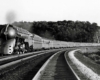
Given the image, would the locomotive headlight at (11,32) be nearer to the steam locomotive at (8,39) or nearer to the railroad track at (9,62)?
the steam locomotive at (8,39)

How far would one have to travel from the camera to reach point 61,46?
82.9 meters

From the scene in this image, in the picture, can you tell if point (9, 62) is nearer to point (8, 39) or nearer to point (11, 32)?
point (8, 39)

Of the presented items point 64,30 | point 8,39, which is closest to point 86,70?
point 8,39

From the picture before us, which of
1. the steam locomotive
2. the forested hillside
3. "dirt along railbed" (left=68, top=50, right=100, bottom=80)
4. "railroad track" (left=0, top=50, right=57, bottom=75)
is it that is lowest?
"dirt along railbed" (left=68, top=50, right=100, bottom=80)

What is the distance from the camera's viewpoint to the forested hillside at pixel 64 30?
14400cm

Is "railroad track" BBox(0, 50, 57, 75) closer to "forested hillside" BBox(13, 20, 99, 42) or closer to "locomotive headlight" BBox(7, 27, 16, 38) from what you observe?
"locomotive headlight" BBox(7, 27, 16, 38)

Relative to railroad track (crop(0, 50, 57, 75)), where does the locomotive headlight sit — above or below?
above

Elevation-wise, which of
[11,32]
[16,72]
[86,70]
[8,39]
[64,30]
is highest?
[64,30]

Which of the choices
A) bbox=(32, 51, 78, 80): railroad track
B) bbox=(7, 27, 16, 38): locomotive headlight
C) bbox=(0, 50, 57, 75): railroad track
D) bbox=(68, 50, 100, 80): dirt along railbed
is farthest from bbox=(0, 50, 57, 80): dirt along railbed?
bbox=(7, 27, 16, 38): locomotive headlight

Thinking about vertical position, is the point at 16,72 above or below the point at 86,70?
above

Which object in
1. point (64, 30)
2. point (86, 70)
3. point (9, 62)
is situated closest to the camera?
point (86, 70)

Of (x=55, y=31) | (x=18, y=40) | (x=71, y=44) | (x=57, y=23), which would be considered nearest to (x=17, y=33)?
(x=18, y=40)

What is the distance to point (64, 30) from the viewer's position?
15462 centimetres

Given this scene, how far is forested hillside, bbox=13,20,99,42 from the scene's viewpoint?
144 m
